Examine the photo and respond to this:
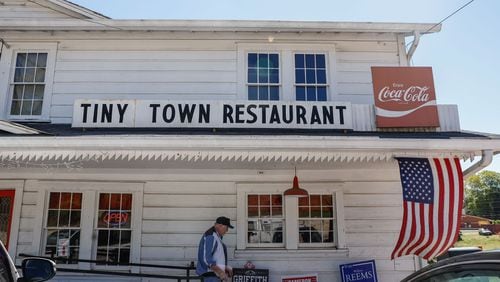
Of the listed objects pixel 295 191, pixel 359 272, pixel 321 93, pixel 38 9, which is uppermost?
pixel 38 9

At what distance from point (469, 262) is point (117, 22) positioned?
8181 millimetres

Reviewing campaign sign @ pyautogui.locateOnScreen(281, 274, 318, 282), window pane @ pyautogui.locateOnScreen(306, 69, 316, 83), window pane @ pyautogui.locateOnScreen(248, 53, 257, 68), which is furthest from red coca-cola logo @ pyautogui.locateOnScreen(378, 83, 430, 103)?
campaign sign @ pyautogui.locateOnScreen(281, 274, 318, 282)

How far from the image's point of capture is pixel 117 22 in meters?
8.84

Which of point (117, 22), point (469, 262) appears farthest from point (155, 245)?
point (469, 262)

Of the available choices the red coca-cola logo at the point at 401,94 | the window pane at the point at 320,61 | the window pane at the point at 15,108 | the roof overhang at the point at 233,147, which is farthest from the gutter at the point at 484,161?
the window pane at the point at 15,108

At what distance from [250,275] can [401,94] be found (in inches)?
171

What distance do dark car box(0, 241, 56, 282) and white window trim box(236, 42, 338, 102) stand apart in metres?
6.30

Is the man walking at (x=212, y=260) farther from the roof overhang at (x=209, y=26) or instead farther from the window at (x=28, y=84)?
the window at (x=28, y=84)

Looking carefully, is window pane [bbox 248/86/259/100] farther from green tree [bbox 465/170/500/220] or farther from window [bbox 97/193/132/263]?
green tree [bbox 465/170/500/220]

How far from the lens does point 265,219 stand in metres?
8.31

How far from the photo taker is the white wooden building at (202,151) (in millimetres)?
7715

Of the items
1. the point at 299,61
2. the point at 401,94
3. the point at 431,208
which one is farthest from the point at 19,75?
the point at 431,208

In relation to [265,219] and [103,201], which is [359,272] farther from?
[103,201]

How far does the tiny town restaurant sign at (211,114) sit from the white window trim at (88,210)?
1229 millimetres
